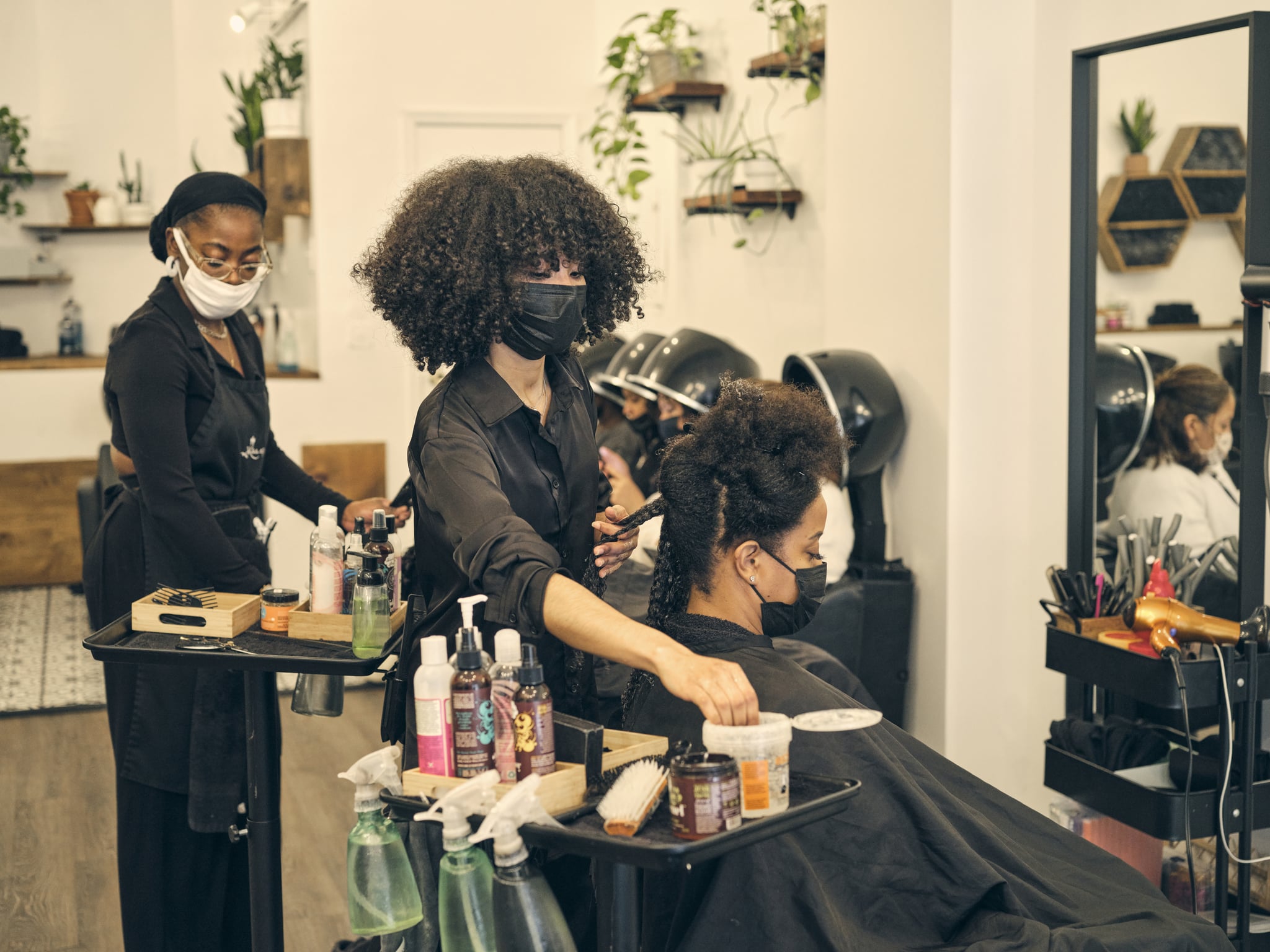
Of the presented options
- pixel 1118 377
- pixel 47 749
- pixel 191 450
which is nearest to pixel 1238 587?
pixel 1118 377

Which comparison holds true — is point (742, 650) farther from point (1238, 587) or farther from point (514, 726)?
point (1238, 587)

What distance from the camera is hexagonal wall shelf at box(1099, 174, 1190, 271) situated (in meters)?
2.59

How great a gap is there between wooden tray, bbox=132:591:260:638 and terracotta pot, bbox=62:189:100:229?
580 centimetres

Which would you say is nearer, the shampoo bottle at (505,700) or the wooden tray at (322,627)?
the shampoo bottle at (505,700)

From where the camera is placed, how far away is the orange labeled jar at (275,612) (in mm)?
1990

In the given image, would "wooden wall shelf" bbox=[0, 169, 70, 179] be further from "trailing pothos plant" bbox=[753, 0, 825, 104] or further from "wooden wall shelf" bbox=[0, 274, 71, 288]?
"trailing pothos plant" bbox=[753, 0, 825, 104]

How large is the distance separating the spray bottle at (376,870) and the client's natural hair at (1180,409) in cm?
183

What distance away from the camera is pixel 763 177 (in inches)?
157

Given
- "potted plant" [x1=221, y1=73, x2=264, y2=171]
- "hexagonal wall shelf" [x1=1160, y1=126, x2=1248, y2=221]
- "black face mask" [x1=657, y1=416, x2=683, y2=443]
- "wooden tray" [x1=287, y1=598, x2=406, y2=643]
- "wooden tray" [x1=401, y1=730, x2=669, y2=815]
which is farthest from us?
"potted plant" [x1=221, y1=73, x2=264, y2=171]

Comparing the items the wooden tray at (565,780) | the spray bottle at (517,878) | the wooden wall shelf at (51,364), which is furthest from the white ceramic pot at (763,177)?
the wooden wall shelf at (51,364)

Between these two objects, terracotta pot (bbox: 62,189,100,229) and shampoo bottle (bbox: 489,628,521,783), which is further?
terracotta pot (bbox: 62,189,100,229)

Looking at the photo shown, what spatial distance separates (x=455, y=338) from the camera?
1717 mm

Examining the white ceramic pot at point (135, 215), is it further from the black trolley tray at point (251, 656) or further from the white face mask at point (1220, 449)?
the white face mask at point (1220, 449)

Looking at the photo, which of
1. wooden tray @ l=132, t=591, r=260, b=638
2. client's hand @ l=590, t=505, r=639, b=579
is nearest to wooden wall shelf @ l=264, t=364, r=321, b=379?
wooden tray @ l=132, t=591, r=260, b=638
